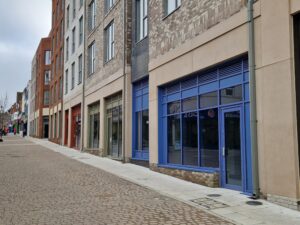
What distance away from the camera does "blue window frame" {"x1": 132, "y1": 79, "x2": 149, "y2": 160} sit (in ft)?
55.4

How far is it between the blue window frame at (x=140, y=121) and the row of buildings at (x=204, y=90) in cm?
5

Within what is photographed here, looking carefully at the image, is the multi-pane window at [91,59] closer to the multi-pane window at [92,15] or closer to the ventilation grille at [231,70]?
the multi-pane window at [92,15]

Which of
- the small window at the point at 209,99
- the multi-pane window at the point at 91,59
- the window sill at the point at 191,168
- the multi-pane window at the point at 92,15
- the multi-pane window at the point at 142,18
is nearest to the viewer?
the window sill at the point at 191,168

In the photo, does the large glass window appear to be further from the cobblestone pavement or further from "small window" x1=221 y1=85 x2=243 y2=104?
"small window" x1=221 y1=85 x2=243 y2=104

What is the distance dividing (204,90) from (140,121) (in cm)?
612

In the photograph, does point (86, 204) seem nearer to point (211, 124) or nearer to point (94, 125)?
point (211, 124)

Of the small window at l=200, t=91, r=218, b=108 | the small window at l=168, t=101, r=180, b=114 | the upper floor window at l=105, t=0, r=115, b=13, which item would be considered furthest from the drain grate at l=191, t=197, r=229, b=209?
the upper floor window at l=105, t=0, r=115, b=13

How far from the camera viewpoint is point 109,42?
73.6ft

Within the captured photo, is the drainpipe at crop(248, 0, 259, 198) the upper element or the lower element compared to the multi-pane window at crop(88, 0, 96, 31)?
A: lower

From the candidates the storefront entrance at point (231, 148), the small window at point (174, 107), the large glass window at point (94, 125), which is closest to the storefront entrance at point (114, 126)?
the large glass window at point (94, 125)

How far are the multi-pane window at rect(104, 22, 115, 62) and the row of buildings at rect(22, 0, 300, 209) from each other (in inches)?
4.4

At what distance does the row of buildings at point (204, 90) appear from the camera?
8.38 m

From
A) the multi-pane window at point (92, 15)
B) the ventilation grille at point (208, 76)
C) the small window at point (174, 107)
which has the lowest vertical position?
the small window at point (174, 107)

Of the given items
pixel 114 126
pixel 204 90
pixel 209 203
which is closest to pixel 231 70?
pixel 204 90
